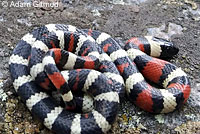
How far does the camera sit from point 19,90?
377cm

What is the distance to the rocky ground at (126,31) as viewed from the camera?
3809 millimetres

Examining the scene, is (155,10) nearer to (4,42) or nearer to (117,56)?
(117,56)

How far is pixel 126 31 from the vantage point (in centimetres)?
523

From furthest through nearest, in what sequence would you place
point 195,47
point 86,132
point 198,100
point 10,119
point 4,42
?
point 195,47 → point 4,42 → point 198,100 → point 10,119 → point 86,132

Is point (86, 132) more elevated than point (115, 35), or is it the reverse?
point (115, 35)

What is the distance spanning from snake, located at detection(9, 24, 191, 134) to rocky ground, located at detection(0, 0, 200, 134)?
0.17m

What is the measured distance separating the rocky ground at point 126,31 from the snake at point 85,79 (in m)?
0.17

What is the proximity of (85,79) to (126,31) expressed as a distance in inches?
69.5

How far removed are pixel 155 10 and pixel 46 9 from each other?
82.3 inches

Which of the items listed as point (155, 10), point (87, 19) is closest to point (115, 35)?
point (87, 19)
